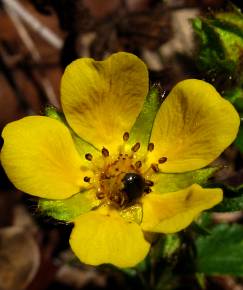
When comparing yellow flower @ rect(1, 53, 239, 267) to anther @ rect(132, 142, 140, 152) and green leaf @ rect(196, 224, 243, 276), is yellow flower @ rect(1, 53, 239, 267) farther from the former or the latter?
green leaf @ rect(196, 224, 243, 276)

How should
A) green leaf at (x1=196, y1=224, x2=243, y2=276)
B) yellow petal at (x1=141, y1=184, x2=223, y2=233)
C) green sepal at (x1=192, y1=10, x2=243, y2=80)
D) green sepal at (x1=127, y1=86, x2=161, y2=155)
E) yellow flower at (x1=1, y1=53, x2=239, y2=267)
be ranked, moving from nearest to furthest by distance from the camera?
yellow petal at (x1=141, y1=184, x2=223, y2=233), yellow flower at (x1=1, y1=53, x2=239, y2=267), green sepal at (x1=127, y1=86, x2=161, y2=155), green sepal at (x1=192, y1=10, x2=243, y2=80), green leaf at (x1=196, y1=224, x2=243, y2=276)

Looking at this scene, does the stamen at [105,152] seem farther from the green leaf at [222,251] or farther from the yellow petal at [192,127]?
the green leaf at [222,251]

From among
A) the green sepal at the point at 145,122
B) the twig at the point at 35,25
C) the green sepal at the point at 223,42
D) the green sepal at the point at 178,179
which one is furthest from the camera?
the twig at the point at 35,25

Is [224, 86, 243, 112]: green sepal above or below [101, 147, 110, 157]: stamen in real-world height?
above

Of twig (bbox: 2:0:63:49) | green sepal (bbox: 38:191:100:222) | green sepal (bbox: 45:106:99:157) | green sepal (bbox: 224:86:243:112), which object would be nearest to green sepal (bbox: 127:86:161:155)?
green sepal (bbox: 45:106:99:157)

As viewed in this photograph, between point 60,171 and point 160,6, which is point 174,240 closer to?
point 60,171

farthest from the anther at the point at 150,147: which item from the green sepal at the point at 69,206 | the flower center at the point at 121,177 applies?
the green sepal at the point at 69,206
